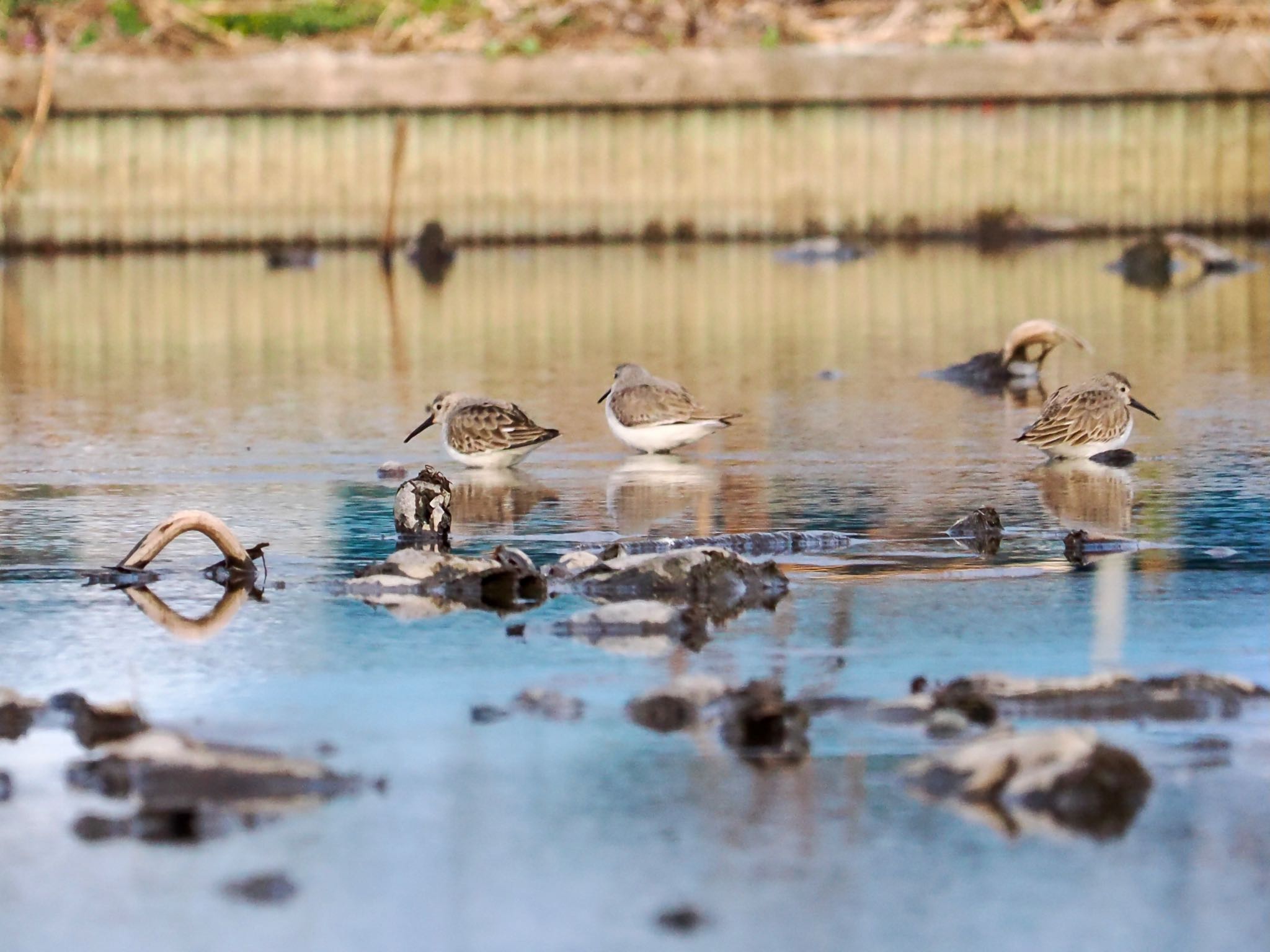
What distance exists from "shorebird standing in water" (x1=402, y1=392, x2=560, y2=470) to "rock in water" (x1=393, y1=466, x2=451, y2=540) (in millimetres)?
1731

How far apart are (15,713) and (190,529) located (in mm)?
1940

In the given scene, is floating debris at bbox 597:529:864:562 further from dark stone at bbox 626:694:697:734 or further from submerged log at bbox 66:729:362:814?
submerged log at bbox 66:729:362:814

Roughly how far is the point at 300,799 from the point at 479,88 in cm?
2018

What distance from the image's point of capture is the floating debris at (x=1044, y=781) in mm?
4641

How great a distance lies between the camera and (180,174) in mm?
24984

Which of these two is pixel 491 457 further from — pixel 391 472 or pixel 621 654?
pixel 621 654

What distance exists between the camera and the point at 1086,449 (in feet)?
31.7

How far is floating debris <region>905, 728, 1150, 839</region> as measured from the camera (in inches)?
183

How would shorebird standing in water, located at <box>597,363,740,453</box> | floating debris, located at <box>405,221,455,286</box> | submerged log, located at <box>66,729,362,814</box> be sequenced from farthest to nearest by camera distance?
floating debris, located at <box>405,221,455,286</box>
shorebird standing in water, located at <box>597,363,740,453</box>
submerged log, located at <box>66,729,362,814</box>

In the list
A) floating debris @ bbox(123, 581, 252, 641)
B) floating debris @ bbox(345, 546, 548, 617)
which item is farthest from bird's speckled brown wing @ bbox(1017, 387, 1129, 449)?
floating debris @ bbox(123, 581, 252, 641)

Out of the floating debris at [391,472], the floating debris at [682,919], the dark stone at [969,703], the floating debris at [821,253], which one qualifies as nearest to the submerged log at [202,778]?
the floating debris at [682,919]

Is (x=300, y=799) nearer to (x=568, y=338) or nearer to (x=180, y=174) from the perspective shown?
(x=568, y=338)

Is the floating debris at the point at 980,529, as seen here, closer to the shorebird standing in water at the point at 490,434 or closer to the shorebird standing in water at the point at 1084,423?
the shorebird standing in water at the point at 1084,423

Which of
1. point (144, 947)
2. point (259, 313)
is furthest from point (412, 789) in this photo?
point (259, 313)
